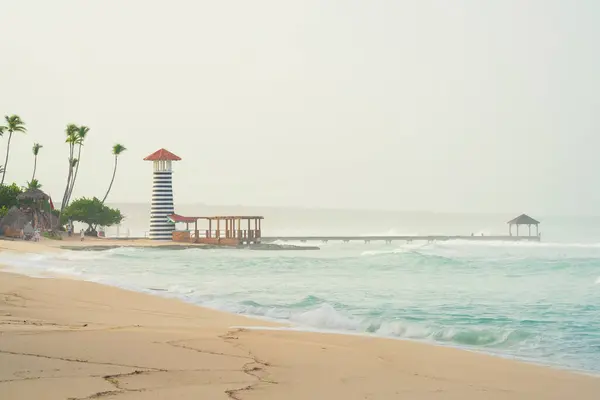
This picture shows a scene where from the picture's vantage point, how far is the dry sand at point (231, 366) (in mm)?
5031

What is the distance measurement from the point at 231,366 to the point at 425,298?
9.28m

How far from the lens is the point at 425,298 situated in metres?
14.8

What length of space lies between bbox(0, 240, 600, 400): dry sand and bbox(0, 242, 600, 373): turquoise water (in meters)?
1.35

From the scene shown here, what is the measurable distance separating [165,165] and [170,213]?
294 centimetres

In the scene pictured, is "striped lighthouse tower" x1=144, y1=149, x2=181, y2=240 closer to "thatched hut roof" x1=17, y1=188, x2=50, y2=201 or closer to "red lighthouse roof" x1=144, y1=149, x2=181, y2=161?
"red lighthouse roof" x1=144, y1=149, x2=181, y2=161

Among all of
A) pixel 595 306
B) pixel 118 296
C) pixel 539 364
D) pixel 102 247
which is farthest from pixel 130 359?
pixel 102 247

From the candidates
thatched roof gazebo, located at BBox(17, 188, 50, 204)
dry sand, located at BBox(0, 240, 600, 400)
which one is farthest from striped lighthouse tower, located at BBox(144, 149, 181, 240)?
dry sand, located at BBox(0, 240, 600, 400)

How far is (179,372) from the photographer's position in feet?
18.3

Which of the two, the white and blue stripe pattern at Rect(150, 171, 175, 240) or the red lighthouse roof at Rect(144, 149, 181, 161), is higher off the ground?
the red lighthouse roof at Rect(144, 149, 181, 161)

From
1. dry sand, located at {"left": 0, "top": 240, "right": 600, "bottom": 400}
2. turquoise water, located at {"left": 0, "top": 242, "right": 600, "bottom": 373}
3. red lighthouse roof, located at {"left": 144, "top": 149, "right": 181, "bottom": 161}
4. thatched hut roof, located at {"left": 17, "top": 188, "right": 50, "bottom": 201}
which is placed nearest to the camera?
dry sand, located at {"left": 0, "top": 240, "right": 600, "bottom": 400}

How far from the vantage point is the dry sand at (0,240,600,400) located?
16.5 ft

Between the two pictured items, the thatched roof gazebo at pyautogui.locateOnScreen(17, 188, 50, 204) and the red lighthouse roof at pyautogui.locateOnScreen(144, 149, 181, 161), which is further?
the red lighthouse roof at pyautogui.locateOnScreen(144, 149, 181, 161)

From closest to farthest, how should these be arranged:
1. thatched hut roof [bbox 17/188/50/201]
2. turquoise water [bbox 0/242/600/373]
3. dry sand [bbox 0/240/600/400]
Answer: dry sand [bbox 0/240/600/400], turquoise water [bbox 0/242/600/373], thatched hut roof [bbox 17/188/50/201]

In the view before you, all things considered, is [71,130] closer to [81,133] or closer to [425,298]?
[81,133]
